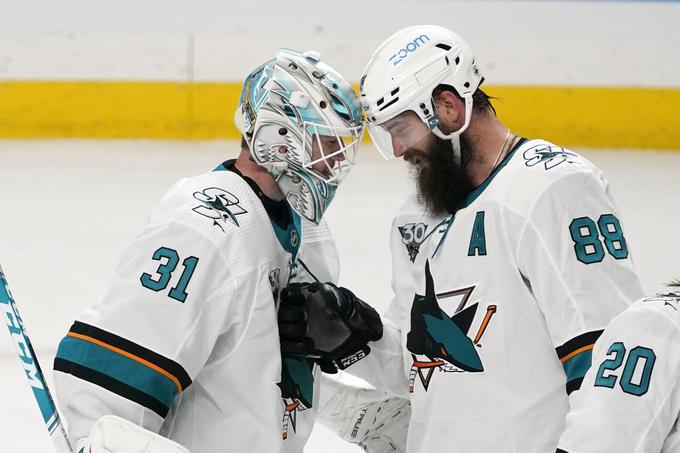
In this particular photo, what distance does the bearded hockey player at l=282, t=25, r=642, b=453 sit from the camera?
6.49 ft

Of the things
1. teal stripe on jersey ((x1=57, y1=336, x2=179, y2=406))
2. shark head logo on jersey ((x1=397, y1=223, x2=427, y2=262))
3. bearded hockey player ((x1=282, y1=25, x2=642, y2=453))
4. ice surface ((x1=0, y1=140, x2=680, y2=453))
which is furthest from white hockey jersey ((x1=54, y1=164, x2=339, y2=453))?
ice surface ((x1=0, y1=140, x2=680, y2=453))

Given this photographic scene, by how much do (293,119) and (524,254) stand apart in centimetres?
46

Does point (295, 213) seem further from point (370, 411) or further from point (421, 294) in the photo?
point (370, 411)

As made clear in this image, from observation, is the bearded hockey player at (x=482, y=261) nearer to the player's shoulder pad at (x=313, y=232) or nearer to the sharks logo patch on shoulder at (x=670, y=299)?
the player's shoulder pad at (x=313, y=232)

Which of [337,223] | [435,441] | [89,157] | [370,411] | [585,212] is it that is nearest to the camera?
[585,212]

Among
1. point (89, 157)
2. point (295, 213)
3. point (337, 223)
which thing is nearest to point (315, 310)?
point (295, 213)

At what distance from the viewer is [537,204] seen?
201 centimetres

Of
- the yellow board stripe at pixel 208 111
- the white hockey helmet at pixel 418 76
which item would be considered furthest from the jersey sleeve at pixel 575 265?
the yellow board stripe at pixel 208 111

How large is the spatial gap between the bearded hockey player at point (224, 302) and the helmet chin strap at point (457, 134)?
0.15m

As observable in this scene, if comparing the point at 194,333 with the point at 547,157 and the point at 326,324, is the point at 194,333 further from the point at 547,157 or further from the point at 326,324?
the point at 547,157

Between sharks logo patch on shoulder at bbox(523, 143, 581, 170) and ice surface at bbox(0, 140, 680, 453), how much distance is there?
1472 mm

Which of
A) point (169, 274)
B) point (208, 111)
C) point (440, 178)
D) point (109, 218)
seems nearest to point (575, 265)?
point (440, 178)

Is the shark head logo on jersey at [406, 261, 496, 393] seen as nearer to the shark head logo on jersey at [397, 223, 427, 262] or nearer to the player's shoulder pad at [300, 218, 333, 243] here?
the shark head logo on jersey at [397, 223, 427, 262]

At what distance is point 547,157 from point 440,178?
192 millimetres
